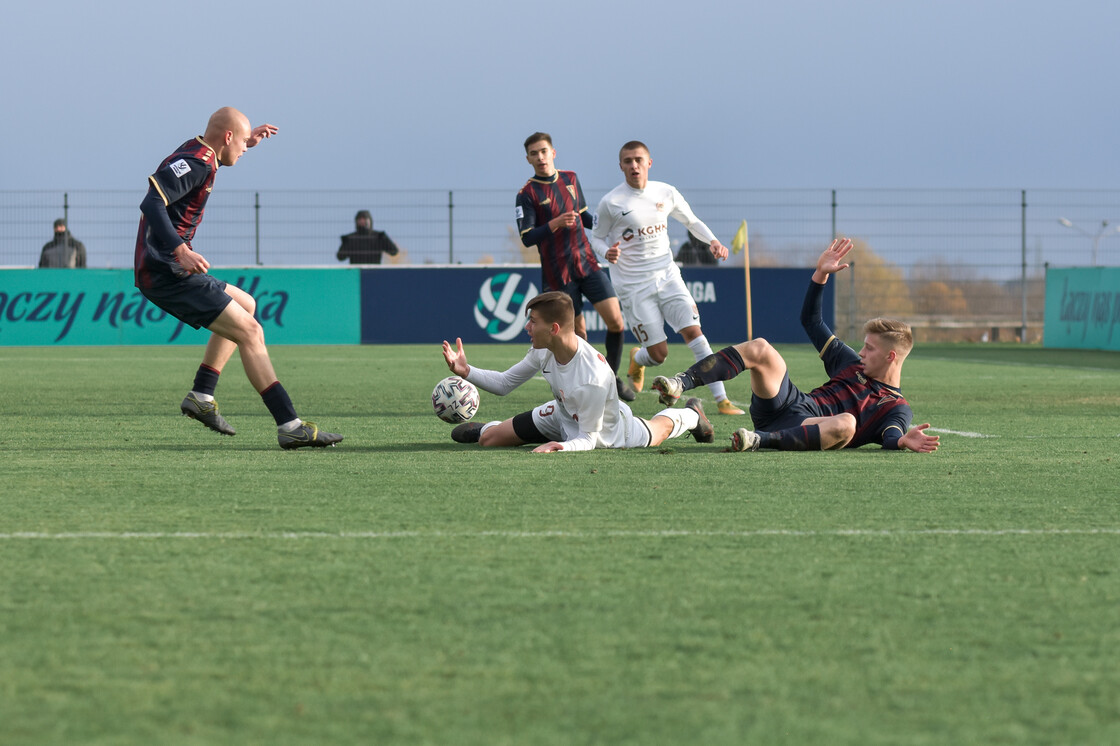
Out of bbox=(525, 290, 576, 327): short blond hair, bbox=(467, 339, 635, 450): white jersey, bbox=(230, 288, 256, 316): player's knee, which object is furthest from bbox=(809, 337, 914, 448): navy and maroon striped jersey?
bbox=(230, 288, 256, 316): player's knee

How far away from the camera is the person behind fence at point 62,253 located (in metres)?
23.8

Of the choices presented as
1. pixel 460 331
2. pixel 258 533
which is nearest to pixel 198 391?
pixel 258 533

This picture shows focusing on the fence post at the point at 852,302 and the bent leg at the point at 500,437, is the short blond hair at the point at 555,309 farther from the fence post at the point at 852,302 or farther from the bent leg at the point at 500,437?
the fence post at the point at 852,302

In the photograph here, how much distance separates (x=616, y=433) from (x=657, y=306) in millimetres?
4204

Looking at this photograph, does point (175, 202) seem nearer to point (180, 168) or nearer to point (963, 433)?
point (180, 168)

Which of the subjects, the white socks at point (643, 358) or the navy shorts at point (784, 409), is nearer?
the navy shorts at point (784, 409)

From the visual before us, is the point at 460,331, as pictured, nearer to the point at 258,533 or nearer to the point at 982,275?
the point at 982,275

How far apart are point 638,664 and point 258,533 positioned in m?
1.81

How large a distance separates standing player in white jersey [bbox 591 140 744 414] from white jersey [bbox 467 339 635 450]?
3.89 meters

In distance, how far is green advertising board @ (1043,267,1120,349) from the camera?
2167 centimetres

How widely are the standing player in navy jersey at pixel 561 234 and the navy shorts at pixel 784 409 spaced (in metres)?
3.43

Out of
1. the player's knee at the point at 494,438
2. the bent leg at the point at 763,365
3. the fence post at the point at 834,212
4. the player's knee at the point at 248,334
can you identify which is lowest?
the player's knee at the point at 494,438

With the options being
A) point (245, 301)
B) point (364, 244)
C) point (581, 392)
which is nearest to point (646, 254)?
point (245, 301)

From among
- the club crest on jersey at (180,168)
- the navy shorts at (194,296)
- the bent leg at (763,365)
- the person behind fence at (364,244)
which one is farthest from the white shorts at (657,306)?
the person behind fence at (364,244)
